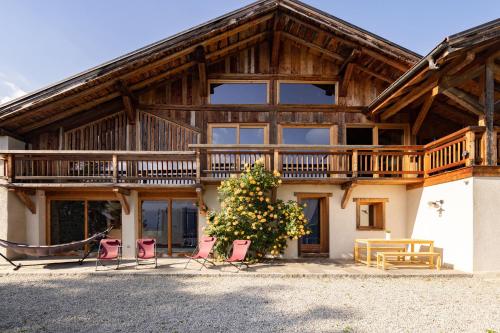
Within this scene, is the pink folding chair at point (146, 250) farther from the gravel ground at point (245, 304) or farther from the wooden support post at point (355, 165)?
the wooden support post at point (355, 165)

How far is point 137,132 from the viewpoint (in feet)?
31.7

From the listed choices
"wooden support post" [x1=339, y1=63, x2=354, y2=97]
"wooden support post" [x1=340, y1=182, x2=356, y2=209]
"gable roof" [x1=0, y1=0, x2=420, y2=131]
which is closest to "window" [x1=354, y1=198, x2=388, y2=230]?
"wooden support post" [x1=340, y1=182, x2=356, y2=209]

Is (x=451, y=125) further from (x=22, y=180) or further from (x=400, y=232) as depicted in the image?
(x=22, y=180)

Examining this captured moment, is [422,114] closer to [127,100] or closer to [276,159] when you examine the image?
[276,159]

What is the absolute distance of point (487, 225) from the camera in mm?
6473

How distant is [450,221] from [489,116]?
2.62 meters

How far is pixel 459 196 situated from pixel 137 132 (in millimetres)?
9444

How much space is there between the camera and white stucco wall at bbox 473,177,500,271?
21.2 feet

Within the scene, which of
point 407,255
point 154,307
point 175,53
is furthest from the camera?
point 175,53

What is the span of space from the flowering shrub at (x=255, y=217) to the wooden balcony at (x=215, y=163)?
710mm

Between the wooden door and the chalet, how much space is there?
4 centimetres

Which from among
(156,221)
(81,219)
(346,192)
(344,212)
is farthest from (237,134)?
(81,219)

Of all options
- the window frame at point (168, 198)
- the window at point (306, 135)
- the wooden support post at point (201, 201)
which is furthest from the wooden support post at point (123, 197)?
the window at point (306, 135)

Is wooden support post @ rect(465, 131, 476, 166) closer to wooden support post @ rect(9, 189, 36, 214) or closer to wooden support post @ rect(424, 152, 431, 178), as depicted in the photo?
wooden support post @ rect(424, 152, 431, 178)
